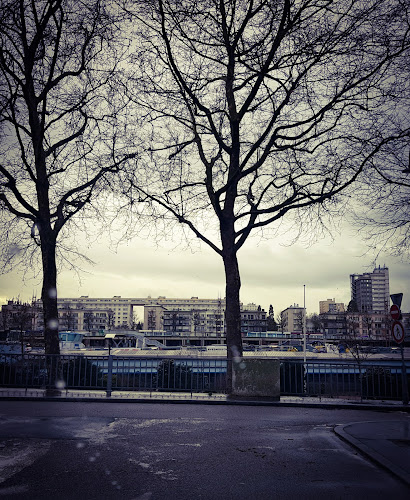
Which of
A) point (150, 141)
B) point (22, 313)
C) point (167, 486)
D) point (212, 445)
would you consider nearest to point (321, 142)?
point (150, 141)

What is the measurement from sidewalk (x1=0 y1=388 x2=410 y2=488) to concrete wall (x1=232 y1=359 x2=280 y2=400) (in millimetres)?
406

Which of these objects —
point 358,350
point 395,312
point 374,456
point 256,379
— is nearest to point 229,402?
point 256,379

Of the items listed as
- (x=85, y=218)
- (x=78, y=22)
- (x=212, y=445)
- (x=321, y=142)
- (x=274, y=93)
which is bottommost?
(x=212, y=445)

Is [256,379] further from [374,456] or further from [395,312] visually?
[374,456]

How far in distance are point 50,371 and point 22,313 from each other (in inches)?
1471

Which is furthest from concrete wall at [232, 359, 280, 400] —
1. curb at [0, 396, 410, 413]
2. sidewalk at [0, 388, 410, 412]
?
curb at [0, 396, 410, 413]

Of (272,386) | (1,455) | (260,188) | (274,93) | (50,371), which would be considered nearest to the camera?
(1,455)

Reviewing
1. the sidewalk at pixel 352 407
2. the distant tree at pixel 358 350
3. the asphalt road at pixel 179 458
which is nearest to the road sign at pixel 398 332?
the distant tree at pixel 358 350

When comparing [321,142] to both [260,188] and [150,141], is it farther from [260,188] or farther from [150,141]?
[150,141]

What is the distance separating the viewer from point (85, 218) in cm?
1830

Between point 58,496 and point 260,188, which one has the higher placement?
point 260,188

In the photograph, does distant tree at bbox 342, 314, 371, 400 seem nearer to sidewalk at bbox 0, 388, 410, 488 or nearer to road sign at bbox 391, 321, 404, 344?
sidewalk at bbox 0, 388, 410, 488

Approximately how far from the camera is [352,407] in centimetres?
1197

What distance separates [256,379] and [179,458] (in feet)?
21.5
